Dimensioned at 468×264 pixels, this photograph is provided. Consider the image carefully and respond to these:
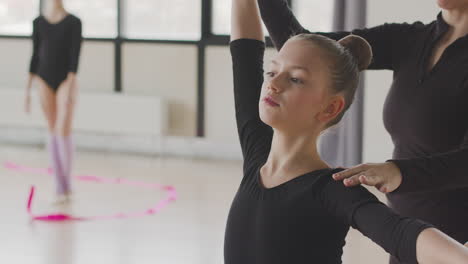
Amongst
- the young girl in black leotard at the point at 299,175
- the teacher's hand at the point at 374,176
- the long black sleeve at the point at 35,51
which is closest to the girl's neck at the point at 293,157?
the young girl in black leotard at the point at 299,175

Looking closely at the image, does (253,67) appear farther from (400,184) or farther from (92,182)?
(92,182)

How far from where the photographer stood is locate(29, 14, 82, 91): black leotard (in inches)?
182

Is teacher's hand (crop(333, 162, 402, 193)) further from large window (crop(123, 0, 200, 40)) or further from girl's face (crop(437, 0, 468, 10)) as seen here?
large window (crop(123, 0, 200, 40))

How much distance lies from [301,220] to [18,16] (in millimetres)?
6736

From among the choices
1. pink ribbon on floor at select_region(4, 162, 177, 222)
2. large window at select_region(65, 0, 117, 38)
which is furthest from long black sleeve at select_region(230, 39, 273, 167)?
large window at select_region(65, 0, 117, 38)

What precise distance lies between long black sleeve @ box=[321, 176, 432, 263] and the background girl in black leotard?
12.0ft

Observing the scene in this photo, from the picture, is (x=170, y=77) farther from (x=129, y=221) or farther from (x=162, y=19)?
(x=129, y=221)

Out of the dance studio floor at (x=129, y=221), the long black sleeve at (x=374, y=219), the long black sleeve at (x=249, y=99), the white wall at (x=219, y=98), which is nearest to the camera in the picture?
the long black sleeve at (x=374, y=219)

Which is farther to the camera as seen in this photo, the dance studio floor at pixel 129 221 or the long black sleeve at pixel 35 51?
the long black sleeve at pixel 35 51

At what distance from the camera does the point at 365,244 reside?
4.09 m

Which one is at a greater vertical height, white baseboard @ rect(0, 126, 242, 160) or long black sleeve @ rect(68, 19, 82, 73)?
long black sleeve @ rect(68, 19, 82, 73)

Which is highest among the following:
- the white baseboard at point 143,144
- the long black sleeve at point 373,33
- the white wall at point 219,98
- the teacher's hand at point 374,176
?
the long black sleeve at point 373,33

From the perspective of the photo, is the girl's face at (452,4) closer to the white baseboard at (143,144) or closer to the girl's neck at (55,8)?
the girl's neck at (55,8)

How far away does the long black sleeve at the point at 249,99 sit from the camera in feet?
4.64
